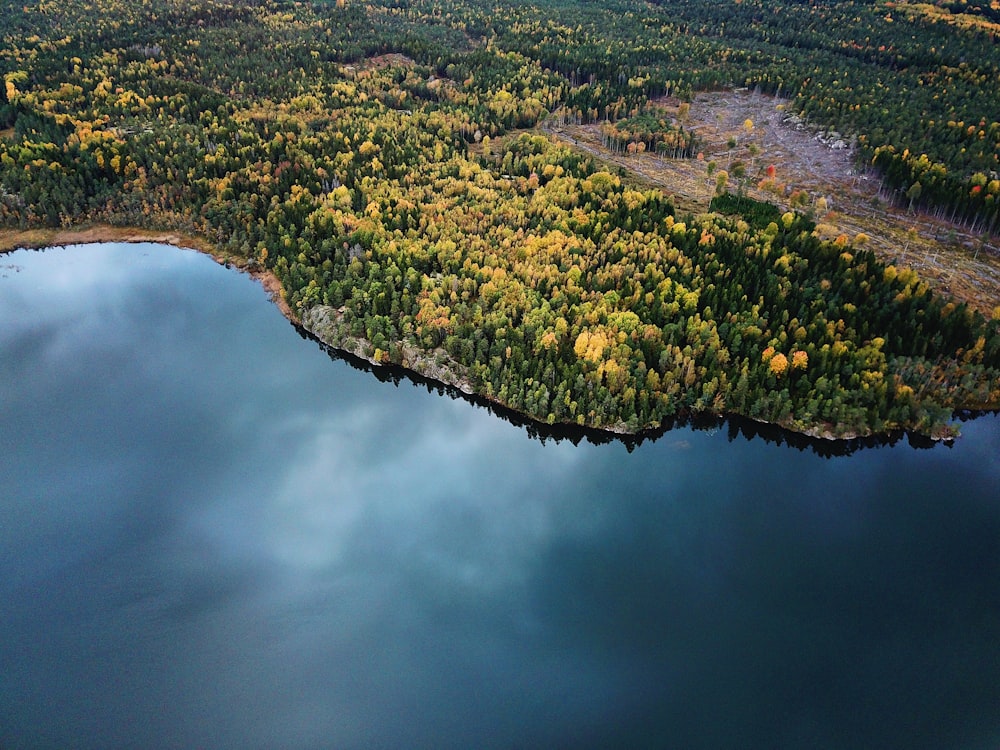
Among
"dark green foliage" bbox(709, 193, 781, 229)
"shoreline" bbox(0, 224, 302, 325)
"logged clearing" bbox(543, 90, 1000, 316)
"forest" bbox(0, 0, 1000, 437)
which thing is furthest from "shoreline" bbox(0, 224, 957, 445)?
"dark green foliage" bbox(709, 193, 781, 229)

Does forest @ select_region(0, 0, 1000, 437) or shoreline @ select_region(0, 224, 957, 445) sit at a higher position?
forest @ select_region(0, 0, 1000, 437)

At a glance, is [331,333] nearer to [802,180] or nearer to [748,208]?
[748,208]

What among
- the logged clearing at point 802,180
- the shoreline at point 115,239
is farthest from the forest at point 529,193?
the logged clearing at point 802,180

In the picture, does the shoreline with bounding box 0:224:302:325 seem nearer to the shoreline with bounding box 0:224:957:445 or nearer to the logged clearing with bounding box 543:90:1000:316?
the shoreline with bounding box 0:224:957:445

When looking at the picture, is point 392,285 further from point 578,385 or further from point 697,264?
point 697,264

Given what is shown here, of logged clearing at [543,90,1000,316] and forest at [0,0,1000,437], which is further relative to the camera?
logged clearing at [543,90,1000,316]

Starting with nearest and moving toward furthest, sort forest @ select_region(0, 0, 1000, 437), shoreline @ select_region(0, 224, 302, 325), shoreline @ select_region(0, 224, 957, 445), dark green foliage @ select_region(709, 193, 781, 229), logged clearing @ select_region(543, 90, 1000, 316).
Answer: shoreline @ select_region(0, 224, 957, 445)
forest @ select_region(0, 0, 1000, 437)
logged clearing @ select_region(543, 90, 1000, 316)
shoreline @ select_region(0, 224, 302, 325)
dark green foliage @ select_region(709, 193, 781, 229)
